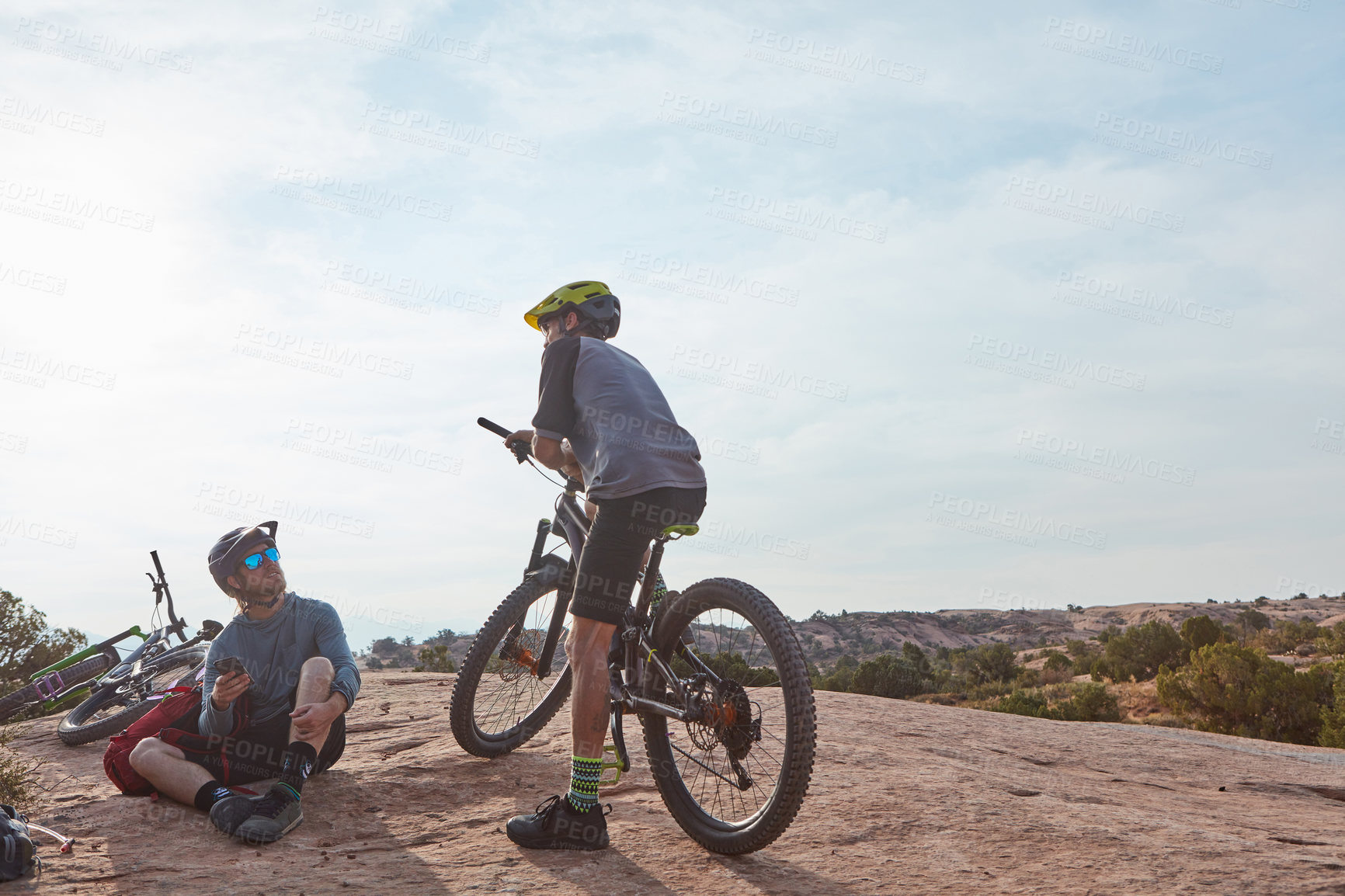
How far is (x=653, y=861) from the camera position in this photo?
131 inches

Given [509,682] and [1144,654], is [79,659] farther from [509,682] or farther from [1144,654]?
[1144,654]

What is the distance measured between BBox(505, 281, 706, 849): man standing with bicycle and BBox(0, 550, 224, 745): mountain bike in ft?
13.1

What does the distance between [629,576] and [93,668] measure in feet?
20.8

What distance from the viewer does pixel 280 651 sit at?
14.4ft

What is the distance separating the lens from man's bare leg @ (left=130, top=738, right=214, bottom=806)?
3.97 m

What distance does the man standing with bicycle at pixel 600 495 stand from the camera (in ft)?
11.5

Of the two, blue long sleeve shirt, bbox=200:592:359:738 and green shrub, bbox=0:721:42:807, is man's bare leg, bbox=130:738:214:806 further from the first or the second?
green shrub, bbox=0:721:42:807

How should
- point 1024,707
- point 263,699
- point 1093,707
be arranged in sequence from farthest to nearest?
point 1093,707 < point 1024,707 < point 263,699

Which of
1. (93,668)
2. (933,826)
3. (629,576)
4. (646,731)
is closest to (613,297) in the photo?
(629,576)

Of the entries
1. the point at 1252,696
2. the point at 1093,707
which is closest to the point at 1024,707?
the point at 1093,707

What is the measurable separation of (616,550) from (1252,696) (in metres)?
16.0

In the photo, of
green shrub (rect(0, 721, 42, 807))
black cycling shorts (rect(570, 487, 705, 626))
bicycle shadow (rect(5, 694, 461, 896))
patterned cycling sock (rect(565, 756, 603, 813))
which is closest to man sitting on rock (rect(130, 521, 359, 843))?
bicycle shadow (rect(5, 694, 461, 896))

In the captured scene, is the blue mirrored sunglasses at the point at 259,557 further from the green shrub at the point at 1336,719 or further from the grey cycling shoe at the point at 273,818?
the green shrub at the point at 1336,719

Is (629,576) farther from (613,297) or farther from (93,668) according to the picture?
(93,668)
